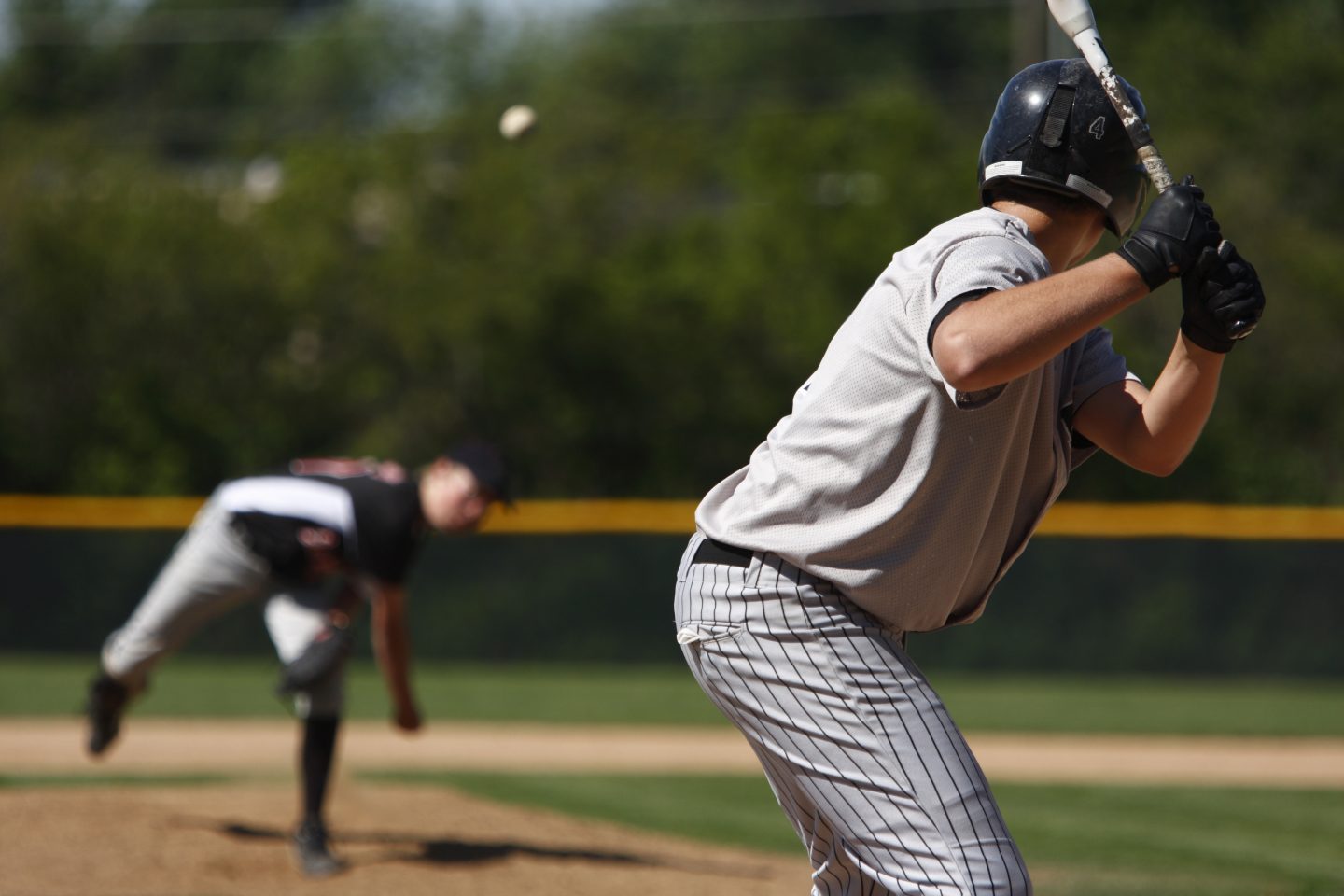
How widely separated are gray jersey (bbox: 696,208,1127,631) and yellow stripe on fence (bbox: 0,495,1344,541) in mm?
9565

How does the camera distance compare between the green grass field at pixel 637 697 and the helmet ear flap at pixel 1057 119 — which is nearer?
the helmet ear flap at pixel 1057 119

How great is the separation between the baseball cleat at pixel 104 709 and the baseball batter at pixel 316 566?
16 centimetres

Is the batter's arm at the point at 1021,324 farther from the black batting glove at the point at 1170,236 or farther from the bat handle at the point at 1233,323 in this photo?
the bat handle at the point at 1233,323

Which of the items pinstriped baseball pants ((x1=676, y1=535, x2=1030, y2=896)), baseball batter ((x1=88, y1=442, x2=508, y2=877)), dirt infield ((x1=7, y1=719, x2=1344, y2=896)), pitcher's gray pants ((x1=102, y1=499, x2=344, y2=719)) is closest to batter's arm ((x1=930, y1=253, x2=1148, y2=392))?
pinstriped baseball pants ((x1=676, y1=535, x2=1030, y2=896))

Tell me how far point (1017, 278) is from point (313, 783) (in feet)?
12.2

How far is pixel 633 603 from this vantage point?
1291 cm

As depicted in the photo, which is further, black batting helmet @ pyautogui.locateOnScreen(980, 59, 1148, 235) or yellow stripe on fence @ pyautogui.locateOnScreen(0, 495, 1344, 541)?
yellow stripe on fence @ pyautogui.locateOnScreen(0, 495, 1344, 541)

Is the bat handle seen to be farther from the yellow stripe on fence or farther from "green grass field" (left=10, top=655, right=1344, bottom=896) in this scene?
the yellow stripe on fence

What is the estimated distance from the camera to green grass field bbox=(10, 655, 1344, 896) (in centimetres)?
592

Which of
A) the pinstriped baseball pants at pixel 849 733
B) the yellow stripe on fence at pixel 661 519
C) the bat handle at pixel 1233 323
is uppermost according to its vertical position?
the bat handle at pixel 1233 323

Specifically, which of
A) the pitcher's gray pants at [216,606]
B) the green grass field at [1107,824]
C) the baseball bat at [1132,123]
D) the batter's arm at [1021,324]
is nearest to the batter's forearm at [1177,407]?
the baseball bat at [1132,123]

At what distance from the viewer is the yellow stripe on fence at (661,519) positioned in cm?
1227

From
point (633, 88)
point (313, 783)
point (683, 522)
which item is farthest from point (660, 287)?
point (633, 88)

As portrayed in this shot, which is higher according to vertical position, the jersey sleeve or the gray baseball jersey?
the jersey sleeve
